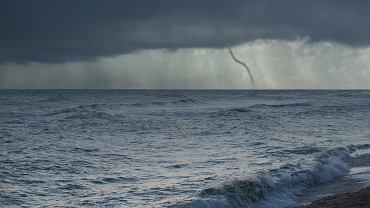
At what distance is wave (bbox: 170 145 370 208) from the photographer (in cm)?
1302

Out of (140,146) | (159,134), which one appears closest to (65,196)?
(140,146)

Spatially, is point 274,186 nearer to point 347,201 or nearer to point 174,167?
point 347,201

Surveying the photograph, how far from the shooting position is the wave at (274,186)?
1302cm

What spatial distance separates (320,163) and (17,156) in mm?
11801

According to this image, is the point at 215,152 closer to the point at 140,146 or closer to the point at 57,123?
the point at 140,146

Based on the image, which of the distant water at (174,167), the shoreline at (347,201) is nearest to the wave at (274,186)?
the distant water at (174,167)

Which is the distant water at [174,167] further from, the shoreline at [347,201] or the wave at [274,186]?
the shoreline at [347,201]

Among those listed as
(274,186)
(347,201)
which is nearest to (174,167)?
(274,186)

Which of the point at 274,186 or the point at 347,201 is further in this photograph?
the point at 274,186

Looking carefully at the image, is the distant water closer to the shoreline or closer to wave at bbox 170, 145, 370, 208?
wave at bbox 170, 145, 370, 208

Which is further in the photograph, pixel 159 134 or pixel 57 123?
pixel 57 123

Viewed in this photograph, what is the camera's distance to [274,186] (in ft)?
49.1

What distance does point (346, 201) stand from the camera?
1105 cm

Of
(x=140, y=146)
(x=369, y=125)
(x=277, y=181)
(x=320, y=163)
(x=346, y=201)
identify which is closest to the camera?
(x=346, y=201)
